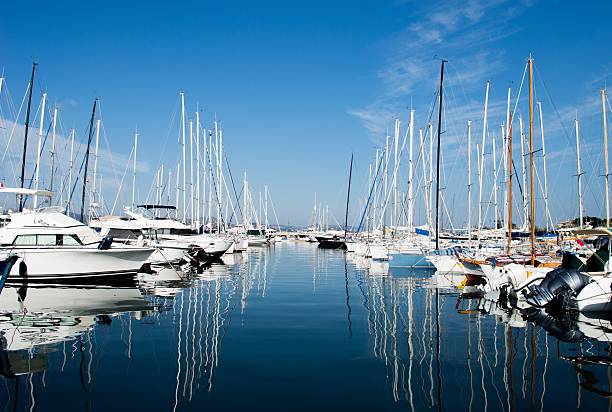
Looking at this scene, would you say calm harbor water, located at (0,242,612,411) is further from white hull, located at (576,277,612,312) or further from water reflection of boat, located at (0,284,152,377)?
white hull, located at (576,277,612,312)

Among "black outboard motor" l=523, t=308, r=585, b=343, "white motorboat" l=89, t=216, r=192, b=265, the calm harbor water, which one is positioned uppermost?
A: "white motorboat" l=89, t=216, r=192, b=265

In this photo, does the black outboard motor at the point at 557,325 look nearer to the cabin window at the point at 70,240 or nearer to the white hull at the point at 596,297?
the white hull at the point at 596,297

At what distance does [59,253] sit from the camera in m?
22.7

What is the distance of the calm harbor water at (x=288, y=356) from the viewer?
308 inches

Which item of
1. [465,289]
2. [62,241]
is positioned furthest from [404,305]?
[62,241]

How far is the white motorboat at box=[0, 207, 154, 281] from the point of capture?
22.7 metres

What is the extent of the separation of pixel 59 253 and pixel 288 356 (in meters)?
16.1

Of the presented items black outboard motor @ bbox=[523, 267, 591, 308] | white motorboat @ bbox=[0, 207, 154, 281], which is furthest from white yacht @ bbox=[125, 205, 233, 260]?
black outboard motor @ bbox=[523, 267, 591, 308]

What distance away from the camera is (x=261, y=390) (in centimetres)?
824

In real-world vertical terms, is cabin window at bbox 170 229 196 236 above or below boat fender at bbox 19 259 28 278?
above

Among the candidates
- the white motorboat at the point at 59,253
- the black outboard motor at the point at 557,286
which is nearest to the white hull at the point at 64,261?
the white motorboat at the point at 59,253

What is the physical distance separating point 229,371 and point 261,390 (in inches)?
46.9

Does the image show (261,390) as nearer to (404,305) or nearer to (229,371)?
(229,371)

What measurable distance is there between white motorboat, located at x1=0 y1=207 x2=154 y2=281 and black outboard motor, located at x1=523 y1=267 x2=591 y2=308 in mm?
16717
